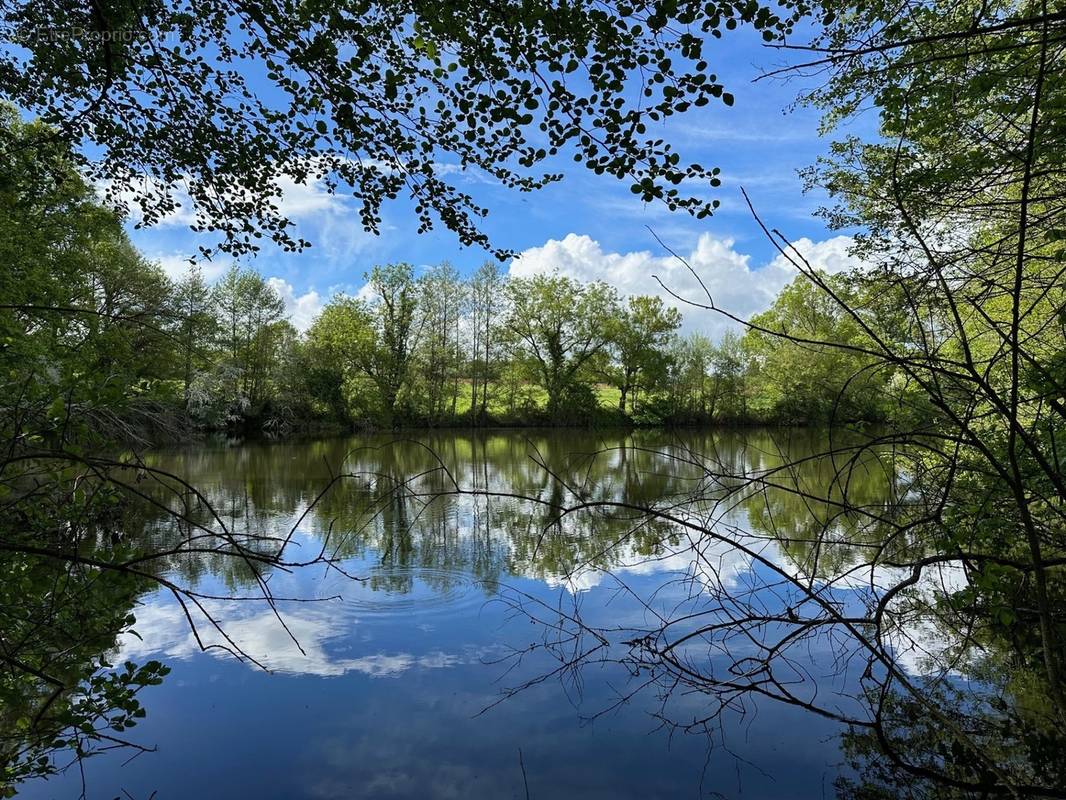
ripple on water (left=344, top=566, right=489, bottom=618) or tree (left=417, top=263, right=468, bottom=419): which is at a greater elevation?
tree (left=417, top=263, right=468, bottom=419)

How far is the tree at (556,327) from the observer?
3888cm

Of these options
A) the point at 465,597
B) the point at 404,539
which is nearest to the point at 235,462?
the point at 404,539

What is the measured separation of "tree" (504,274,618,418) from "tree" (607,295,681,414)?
136 cm

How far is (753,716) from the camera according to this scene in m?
4.79

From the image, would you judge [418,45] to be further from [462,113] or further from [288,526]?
[288,526]

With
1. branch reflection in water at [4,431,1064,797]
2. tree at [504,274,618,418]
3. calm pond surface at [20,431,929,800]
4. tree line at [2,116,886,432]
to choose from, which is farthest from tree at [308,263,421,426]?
calm pond surface at [20,431,929,800]

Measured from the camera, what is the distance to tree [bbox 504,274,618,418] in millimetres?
38875

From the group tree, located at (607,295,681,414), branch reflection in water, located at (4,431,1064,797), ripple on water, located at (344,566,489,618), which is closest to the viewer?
branch reflection in water, located at (4,431,1064,797)

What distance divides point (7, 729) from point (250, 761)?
1.45 meters

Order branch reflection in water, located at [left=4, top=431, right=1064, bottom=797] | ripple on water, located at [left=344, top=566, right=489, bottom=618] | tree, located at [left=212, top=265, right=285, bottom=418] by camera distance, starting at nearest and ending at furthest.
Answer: branch reflection in water, located at [left=4, top=431, right=1064, bottom=797], ripple on water, located at [left=344, top=566, right=489, bottom=618], tree, located at [left=212, top=265, right=285, bottom=418]

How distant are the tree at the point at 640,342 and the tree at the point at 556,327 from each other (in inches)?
53.4

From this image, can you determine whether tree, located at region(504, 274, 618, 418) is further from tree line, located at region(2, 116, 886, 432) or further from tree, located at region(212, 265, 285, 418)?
tree, located at region(212, 265, 285, 418)

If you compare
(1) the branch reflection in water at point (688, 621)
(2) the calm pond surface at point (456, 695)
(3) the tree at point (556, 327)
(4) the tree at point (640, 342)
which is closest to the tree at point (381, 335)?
(3) the tree at point (556, 327)

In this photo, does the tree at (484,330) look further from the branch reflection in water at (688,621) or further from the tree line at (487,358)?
the branch reflection in water at (688,621)
